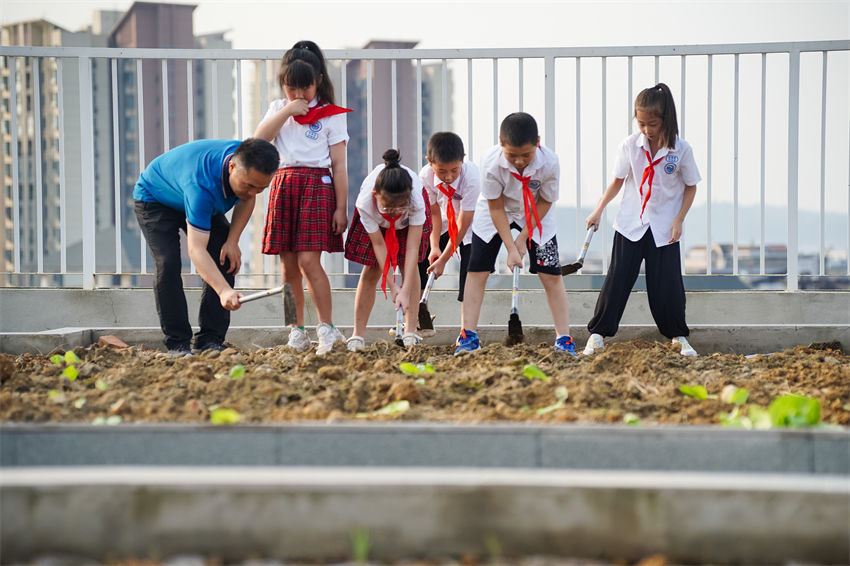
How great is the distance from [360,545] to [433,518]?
0.15 m

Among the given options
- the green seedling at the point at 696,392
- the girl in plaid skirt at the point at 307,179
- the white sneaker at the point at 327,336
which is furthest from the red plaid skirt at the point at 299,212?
the green seedling at the point at 696,392

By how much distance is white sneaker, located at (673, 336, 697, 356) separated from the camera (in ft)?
14.2

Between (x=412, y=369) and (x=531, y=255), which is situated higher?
(x=531, y=255)

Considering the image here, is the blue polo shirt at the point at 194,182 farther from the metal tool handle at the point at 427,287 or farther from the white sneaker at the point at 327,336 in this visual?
the metal tool handle at the point at 427,287

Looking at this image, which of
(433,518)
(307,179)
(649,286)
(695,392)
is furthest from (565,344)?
(433,518)

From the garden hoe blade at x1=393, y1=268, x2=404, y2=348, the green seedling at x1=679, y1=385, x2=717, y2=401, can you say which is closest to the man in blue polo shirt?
the garden hoe blade at x1=393, y1=268, x2=404, y2=348

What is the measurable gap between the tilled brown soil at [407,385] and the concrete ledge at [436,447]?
382mm

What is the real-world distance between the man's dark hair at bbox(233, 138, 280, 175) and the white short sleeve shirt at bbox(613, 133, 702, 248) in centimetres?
185

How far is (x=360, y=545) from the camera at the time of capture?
5.52ft

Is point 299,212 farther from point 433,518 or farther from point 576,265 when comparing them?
point 433,518

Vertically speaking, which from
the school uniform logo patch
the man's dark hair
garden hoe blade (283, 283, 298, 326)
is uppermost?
the school uniform logo patch

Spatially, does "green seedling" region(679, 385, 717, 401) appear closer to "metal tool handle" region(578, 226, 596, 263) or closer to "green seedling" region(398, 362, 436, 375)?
"green seedling" region(398, 362, 436, 375)

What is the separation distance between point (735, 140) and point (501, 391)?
133 inches

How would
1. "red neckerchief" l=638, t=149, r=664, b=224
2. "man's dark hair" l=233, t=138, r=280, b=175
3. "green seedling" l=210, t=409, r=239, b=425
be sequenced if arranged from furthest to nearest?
"red neckerchief" l=638, t=149, r=664, b=224 < "man's dark hair" l=233, t=138, r=280, b=175 < "green seedling" l=210, t=409, r=239, b=425
